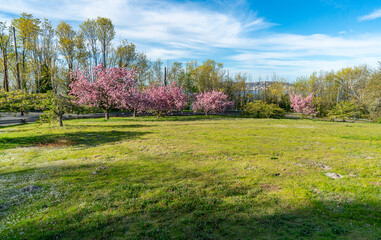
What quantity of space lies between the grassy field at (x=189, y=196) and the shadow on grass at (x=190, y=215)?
0.02 meters

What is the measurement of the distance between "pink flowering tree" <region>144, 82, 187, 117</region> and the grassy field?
2033cm

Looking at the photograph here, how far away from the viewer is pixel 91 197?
15.4 ft

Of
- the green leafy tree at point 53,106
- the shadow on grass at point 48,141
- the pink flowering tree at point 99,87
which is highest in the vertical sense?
the pink flowering tree at point 99,87

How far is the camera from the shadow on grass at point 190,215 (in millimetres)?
3432

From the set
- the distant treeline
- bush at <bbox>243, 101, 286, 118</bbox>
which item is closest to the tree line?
the distant treeline

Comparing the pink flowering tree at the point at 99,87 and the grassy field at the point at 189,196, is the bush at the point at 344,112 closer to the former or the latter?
the grassy field at the point at 189,196

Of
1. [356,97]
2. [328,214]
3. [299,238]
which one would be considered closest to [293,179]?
[328,214]

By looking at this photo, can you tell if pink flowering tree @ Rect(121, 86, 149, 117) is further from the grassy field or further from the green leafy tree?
the grassy field

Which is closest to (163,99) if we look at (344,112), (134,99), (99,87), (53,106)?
(134,99)

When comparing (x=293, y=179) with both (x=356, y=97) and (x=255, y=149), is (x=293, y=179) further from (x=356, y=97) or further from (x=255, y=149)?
→ (x=356, y=97)

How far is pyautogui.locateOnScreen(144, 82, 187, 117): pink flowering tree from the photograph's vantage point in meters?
28.8

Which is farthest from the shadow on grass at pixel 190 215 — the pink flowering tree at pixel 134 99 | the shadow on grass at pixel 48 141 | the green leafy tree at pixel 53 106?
the pink flowering tree at pixel 134 99

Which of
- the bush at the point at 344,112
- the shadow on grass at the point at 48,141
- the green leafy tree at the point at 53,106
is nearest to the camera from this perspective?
the shadow on grass at the point at 48,141

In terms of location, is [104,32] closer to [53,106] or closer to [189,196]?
[53,106]
